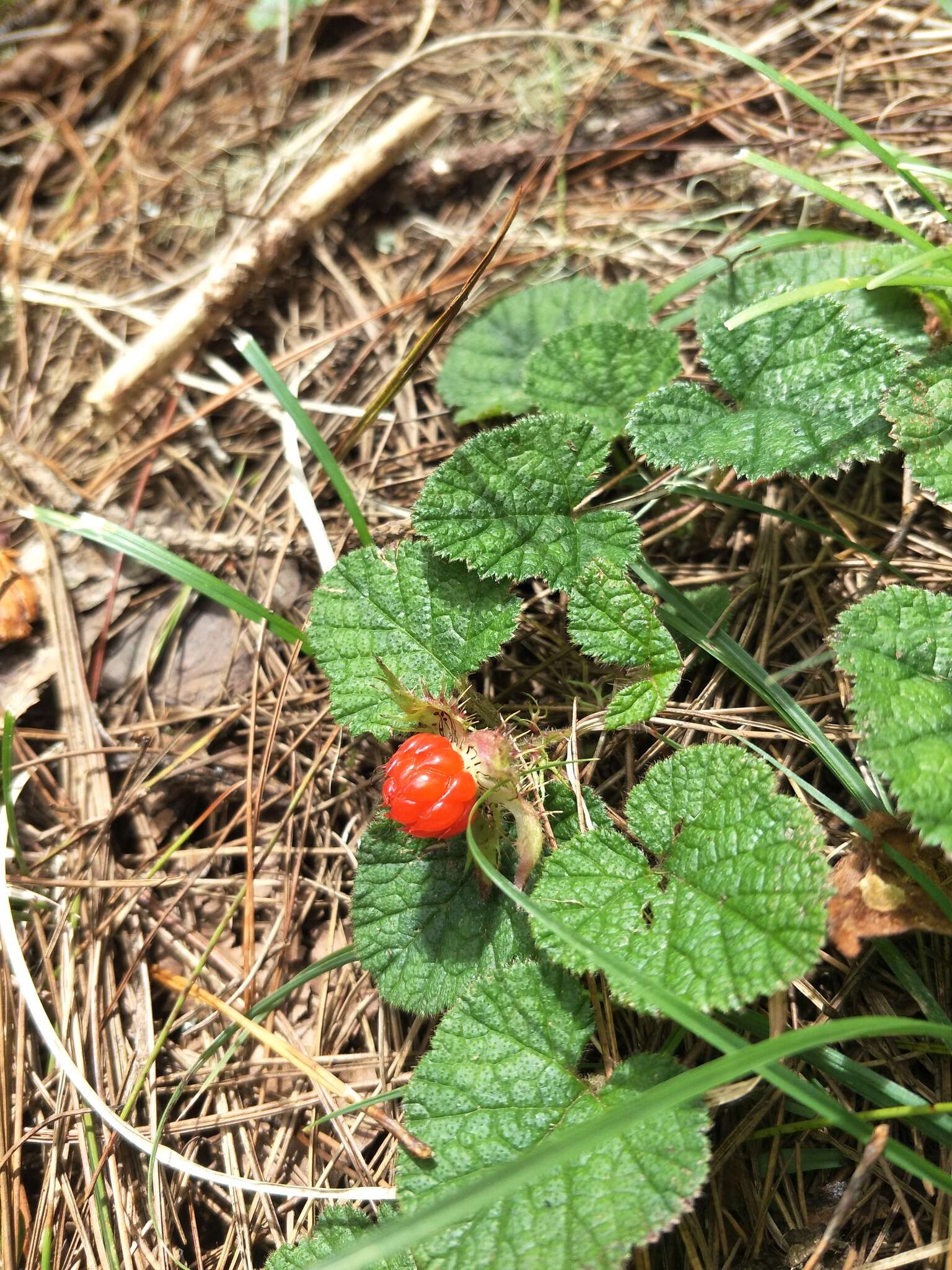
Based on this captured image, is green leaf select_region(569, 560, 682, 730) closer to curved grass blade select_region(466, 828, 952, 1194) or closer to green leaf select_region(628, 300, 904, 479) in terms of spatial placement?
green leaf select_region(628, 300, 904, 479)

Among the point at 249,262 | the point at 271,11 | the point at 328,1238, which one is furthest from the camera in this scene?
the point at 271,11

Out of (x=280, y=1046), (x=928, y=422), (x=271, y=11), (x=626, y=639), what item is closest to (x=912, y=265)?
(x=928, y=422)

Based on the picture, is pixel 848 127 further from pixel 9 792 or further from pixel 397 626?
pixel 9 792

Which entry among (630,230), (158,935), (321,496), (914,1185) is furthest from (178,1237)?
(630,230)

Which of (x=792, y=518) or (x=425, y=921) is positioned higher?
(x=792, y=518)

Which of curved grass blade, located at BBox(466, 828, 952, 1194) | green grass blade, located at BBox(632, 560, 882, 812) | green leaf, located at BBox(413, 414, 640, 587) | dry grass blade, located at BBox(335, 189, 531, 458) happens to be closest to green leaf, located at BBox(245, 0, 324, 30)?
dry grass blade, located at BBox(335, 189, 531, 458)

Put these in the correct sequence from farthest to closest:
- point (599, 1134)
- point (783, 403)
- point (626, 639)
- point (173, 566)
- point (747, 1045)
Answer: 1. point (173, 566)
2. point (783, 403)
3. point (626, 639)
4. point (747, 1045)
5. point (599, 1134)

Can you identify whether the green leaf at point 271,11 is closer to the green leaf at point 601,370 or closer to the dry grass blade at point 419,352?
the dry grass blade at point 419,352
